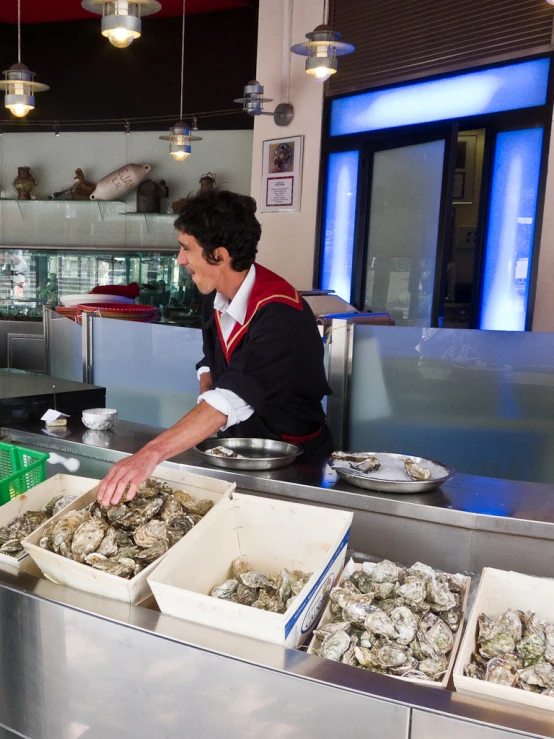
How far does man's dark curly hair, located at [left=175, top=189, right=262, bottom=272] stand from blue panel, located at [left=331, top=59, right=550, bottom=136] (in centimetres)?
302

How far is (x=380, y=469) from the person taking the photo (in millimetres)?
1916

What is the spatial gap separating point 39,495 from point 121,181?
5.82 meters

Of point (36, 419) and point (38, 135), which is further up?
point (38, 135)

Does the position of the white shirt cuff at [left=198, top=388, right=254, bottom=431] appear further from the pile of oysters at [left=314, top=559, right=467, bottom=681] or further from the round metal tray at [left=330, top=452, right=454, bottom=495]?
the pile of oysters at [left=314, top=559, right=467, bottom=681]

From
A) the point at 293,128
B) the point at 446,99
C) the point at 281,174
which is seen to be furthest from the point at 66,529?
the point at 293,128

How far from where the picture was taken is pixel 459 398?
3145mm

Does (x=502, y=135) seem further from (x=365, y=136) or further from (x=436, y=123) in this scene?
(x=365, y=136)

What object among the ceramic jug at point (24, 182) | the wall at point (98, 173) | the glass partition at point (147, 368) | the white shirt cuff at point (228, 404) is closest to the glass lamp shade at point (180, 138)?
the wall at point (98, 173)

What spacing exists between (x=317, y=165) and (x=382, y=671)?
5.14 meters

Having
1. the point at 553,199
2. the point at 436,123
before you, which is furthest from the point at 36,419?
the point at 436,123

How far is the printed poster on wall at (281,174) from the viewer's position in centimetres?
586

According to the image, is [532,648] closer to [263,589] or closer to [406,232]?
[263,589]

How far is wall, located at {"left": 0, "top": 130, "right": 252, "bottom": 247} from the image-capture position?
22.5 ft

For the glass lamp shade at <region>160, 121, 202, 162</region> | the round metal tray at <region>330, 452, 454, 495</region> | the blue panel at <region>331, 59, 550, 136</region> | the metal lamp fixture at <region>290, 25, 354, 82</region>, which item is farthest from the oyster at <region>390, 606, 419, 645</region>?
the glass lamp shade at <region>160, 121, 202, 162</region>
